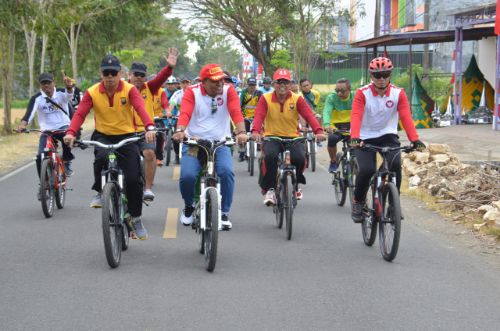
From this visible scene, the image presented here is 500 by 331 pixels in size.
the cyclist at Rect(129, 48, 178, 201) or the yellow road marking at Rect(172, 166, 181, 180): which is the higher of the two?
the cyclist at Rect(129, 48, 178, 201)

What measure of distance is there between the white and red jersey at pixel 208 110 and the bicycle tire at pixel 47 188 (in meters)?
2.78

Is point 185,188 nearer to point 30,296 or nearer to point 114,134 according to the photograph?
point 114,134

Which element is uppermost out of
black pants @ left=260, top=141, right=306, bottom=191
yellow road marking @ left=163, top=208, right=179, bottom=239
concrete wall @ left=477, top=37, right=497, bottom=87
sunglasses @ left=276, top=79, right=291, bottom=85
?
concrete wall @ left=477, top=37, right=497, bottom=87

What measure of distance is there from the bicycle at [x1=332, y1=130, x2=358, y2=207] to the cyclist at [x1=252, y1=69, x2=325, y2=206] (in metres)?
1.22

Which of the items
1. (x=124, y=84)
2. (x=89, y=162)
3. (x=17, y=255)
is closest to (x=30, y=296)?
(x=17, y=255)

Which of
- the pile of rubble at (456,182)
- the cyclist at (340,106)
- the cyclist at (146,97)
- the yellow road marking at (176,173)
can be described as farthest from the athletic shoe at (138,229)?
the yellow road marking at (176,173)

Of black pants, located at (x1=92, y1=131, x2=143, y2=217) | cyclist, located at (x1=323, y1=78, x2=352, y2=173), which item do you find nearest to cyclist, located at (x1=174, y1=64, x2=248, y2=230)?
black pants, located at (x1=92, y1=131, x2=143, y2=217)

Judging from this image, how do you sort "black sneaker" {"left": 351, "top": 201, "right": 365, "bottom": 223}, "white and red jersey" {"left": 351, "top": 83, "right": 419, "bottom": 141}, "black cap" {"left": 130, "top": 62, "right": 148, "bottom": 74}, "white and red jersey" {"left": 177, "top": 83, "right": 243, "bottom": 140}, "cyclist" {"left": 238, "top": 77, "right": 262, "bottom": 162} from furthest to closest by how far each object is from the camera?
"cyclist" {"left": 238, "top": 77, "right": 262, "bottom": 162} → "black cap" {"left": 130, "top": 62, "right": 148, "bottom": 74} → "black sneaker" {"left": 351, "top": 201, "right": 365, "bottom": 223} → "white and red jersey" {"left": 351, "top": 83, "right": 419, "bottom": 141} → "white and red jersey" {"left": 177, "top": 83, "right": 243, "bottom": 140}

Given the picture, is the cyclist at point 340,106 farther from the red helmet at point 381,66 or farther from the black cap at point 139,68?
the red helmet at point 381,66

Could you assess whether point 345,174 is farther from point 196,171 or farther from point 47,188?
point 47,188

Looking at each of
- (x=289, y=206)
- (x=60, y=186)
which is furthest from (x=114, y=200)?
(x=60, y=186)

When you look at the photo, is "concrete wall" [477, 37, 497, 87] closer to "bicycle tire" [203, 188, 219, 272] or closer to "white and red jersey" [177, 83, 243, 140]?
"white and red jersey" [177, 83, 243, 140]

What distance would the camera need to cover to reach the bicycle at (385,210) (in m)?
7.54

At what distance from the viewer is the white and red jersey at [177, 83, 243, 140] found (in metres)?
8.04
